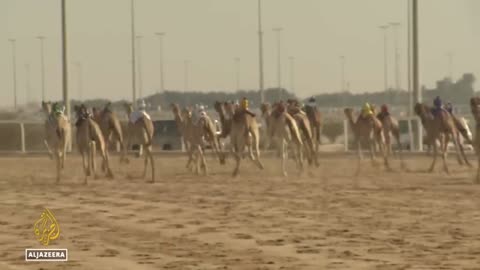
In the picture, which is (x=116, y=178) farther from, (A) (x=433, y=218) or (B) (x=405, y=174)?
(A) (x=433, y=218)

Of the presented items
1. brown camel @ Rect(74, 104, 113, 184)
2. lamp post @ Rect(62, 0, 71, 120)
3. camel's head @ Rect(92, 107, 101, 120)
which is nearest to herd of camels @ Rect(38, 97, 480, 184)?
brown camel @ Rect(74, 104, 113, 184)

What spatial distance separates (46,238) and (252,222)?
125 inches

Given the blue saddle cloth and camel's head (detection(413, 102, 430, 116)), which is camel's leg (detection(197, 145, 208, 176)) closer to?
camel's head (detection(413, 102, 430, 116))

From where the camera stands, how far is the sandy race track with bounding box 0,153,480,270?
44.2ft

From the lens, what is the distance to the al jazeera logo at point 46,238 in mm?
13484

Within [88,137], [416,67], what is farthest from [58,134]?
[416,67]

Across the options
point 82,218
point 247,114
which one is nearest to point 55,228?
point 82,218

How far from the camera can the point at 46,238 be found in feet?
50.2

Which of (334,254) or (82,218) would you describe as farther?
(82,218)

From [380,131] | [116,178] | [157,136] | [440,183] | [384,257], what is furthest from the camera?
[157,136]

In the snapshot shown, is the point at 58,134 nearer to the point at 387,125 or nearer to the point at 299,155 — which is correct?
the point at 299,155

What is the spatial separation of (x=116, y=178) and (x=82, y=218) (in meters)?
11.3

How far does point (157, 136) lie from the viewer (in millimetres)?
58406

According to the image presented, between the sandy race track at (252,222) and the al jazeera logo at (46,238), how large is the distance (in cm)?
11
